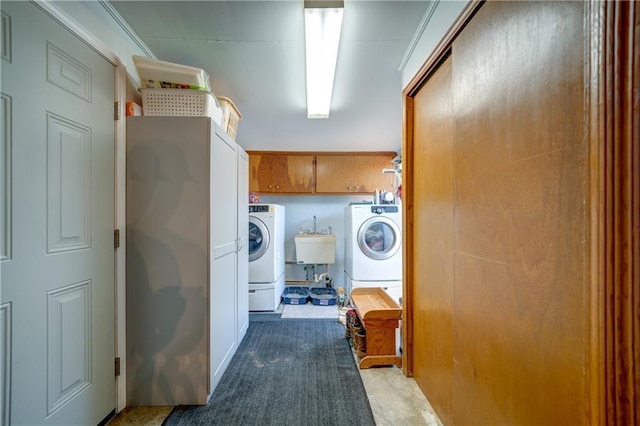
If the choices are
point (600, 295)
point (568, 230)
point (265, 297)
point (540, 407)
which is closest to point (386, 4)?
point (568, 230)

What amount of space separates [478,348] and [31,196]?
1.83 m

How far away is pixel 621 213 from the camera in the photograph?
0.54 m

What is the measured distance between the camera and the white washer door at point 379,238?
11.2ft

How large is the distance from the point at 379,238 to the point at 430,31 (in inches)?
94.2

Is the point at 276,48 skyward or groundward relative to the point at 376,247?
skyward

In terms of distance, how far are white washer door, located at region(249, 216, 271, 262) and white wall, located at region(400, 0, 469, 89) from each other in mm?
2236

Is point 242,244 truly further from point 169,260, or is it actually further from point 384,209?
point 384,209

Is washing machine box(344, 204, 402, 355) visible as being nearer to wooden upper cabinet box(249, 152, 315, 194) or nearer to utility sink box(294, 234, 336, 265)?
utility sink box(294, 234, 336, 265)

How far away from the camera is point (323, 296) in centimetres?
362

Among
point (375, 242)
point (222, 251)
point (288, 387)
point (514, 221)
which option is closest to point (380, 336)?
point (288, 387)

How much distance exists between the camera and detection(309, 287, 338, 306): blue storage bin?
356 centimetres

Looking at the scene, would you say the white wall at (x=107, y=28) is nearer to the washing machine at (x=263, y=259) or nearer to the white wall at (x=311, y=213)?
the washing machine at (x=263, y=259)

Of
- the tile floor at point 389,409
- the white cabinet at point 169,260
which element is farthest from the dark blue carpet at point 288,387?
the white cabinet at point 169,260

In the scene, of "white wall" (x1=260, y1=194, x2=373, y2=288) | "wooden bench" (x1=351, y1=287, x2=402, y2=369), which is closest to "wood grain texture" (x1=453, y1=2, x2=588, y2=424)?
"wooden bench" (x1=351, y1=287, x2=402, y2=369)
